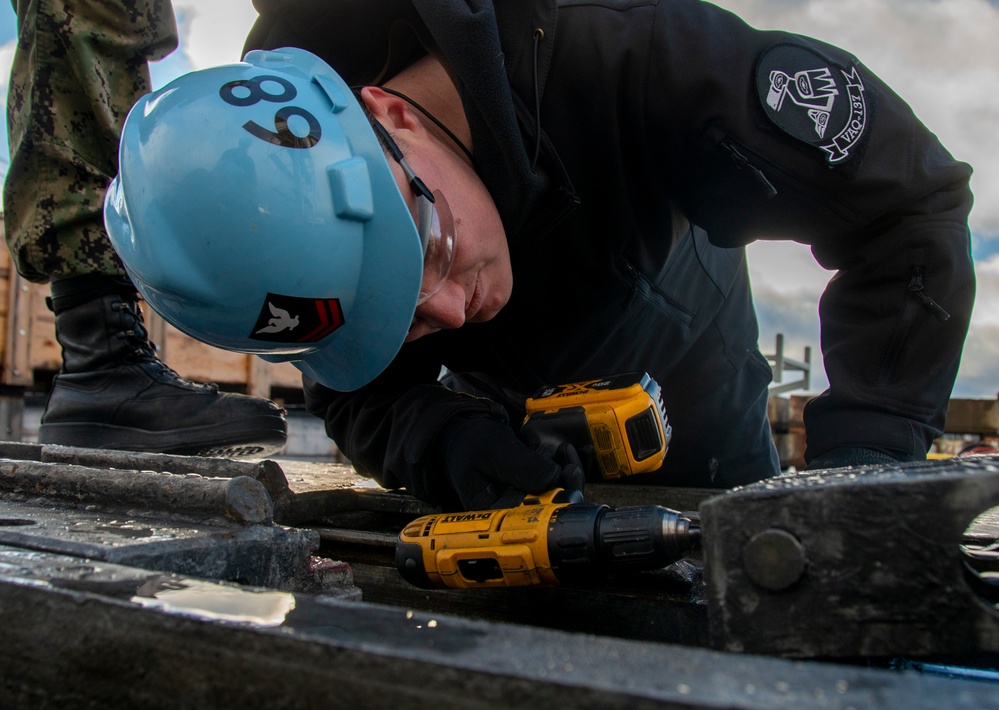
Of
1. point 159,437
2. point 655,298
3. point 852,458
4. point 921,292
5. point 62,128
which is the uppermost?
point 62,128

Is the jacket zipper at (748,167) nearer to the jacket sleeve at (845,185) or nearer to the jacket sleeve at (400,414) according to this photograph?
the jacket sleeve at (845,185)

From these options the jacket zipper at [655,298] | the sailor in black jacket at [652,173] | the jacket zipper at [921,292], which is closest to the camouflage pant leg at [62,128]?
the sailor in black jacket at [652,173]

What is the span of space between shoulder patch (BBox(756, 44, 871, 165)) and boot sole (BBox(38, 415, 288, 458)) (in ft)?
5.75

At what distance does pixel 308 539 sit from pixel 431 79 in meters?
1.10

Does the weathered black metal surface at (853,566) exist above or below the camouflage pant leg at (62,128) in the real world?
below

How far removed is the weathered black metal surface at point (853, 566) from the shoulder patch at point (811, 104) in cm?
94

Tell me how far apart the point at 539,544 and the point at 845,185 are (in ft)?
3.27

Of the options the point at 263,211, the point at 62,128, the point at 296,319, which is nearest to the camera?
the point at 263,211

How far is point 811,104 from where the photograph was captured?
155 centimetres

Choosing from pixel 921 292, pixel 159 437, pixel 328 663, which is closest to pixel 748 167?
pixel 921 292

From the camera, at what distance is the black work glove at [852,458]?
62.7 inches

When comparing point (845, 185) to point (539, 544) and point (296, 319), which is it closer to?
point (539, 544)

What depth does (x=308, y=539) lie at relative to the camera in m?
Answer: 1.16

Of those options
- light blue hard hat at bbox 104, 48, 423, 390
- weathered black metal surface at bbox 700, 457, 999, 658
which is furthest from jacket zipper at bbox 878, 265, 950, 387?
light blue hard hat at bbox 104, 48, 423, 390
